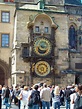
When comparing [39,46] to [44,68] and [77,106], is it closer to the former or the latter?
[44,68]

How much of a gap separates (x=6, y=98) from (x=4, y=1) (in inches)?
682

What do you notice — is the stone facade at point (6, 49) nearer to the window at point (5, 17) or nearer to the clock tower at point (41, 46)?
the window at point (5, 17)

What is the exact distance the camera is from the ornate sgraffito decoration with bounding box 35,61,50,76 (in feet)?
95.9

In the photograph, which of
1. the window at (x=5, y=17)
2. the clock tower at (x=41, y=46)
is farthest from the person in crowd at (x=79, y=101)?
the window at (x=5, y=17)

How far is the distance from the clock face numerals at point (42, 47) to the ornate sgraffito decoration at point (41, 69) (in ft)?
3.23

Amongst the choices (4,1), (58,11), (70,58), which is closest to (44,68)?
(70,58)

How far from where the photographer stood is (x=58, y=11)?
31000mm

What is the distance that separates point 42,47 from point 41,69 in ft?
7.13

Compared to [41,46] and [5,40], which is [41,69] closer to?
[41,46]

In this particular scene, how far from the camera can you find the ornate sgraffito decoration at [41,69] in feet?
95.9

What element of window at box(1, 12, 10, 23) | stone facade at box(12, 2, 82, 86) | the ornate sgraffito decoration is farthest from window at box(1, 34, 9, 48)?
the ornate sgraffito decoration

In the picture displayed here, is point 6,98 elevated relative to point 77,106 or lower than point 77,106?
lower

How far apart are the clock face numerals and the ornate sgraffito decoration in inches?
38.8

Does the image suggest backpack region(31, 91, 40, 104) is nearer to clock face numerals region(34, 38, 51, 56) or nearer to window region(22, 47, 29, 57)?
window region(22, 47, 29, 57)
